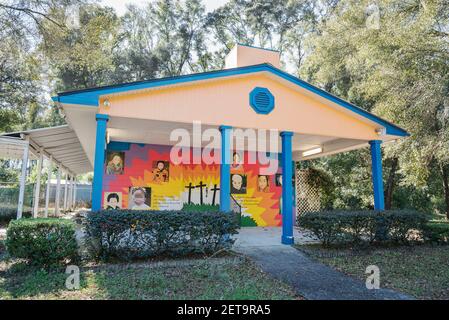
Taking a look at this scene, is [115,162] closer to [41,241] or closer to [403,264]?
[41,241]

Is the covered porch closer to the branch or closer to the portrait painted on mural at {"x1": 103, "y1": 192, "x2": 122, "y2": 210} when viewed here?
the portrait painted on mural at {"x1": 103, "y1": 192, "x2": 122, "y2": 210}

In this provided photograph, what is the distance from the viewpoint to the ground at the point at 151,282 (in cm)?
504

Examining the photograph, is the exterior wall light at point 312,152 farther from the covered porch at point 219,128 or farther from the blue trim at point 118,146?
the blue trim at point 118,146

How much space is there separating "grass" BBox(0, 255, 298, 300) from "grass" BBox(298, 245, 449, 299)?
6.57 ft

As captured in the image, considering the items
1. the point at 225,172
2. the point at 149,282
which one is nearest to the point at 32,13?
the point at 225,172

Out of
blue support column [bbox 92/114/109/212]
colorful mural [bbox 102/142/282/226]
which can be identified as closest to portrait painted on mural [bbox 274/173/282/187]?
colorful mural [bbox 102/142/282/226]

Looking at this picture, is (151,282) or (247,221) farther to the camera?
(247,221)

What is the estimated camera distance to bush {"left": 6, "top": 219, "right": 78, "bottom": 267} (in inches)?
246

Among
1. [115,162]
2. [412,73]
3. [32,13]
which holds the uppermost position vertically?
[32,13]

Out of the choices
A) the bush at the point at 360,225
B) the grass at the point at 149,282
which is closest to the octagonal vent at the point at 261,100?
the bush at the point at 360,225

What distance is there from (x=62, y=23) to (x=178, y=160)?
6.20m

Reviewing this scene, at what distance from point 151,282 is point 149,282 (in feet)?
0.11

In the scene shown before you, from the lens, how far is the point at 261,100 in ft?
30.5

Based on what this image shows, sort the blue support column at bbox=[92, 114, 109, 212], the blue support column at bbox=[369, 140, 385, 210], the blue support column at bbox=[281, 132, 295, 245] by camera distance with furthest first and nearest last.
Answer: the blue support column at bbox=[369, 140, 385, 210], the blue support column at bbox=[281, 132, 295, 245], the blue support column at bbox=[92, 114, 109, 212]
